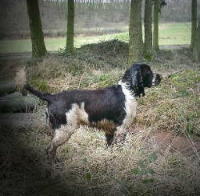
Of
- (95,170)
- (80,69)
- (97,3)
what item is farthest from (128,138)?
(97,3)

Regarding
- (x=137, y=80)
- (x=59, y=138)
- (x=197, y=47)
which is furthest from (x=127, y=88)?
(x=197, y=47)

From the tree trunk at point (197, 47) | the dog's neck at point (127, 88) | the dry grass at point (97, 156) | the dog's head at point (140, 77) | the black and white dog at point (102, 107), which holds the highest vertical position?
the tree trunk at point (197, 47)

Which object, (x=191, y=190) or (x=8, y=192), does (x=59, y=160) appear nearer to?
(x=8, y=192)

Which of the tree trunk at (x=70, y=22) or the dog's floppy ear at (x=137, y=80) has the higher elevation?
the tree trunk at (x=70, y=22)

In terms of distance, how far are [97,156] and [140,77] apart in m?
1.00

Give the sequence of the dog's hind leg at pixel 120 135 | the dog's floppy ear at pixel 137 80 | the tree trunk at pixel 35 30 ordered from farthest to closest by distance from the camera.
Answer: the dog's hind leg at pixel 120 135 < the dog's floppy ear at pixel 137 80 < the tree trunk at pixel 35 30

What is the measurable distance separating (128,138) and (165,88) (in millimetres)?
1424

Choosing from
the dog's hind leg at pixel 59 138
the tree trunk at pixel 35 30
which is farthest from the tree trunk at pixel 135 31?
the tree trunk at pixel 35 30

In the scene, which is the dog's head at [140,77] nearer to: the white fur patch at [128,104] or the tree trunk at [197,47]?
the white fur patch at [128,104]

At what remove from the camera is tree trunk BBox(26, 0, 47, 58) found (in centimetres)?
365

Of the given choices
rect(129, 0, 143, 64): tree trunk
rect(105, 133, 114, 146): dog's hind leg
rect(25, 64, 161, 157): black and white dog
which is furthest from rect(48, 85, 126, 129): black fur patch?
rect(129, 0, 143, 64): tree trunk

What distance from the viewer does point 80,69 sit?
5.60 metres

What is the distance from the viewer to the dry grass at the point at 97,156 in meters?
4.39

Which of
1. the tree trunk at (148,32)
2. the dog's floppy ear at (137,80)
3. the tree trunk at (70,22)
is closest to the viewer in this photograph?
the tree trunk at (70,22)
